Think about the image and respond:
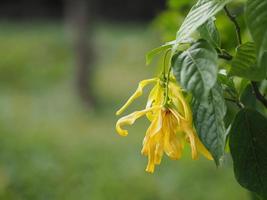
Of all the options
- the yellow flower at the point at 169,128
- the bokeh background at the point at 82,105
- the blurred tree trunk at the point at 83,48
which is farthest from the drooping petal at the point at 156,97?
the blurred tree trunk at the point at 83,48

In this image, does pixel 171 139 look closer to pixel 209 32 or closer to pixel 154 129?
pixel 154 129

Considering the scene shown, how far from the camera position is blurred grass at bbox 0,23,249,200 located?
297 centimetres

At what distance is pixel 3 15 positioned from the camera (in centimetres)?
1003

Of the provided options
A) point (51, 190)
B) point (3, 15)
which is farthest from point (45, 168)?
point (3, 15)

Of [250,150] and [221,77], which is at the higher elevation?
[221,77]

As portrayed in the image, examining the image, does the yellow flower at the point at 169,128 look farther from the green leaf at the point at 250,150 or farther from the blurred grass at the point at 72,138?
the blurred grass at the point at 72,138

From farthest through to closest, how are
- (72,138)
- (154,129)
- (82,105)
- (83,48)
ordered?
1. (82,105)
2. (83,48)
3. (72,138)
4. (154,129)

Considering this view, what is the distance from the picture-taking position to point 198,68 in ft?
2.10

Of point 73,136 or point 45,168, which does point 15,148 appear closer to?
point 45,168

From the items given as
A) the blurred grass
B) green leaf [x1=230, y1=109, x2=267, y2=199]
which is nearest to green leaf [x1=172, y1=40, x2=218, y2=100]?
green leaf [x1=230, y1=109, x2=267, y2=199]

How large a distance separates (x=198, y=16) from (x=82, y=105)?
209 inches

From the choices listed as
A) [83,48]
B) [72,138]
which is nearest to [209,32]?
[72,138]

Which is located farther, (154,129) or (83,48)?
(83,48)

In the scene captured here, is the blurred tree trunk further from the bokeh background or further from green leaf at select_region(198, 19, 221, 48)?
green leaf at select_region(198, 19, 221, 48)
